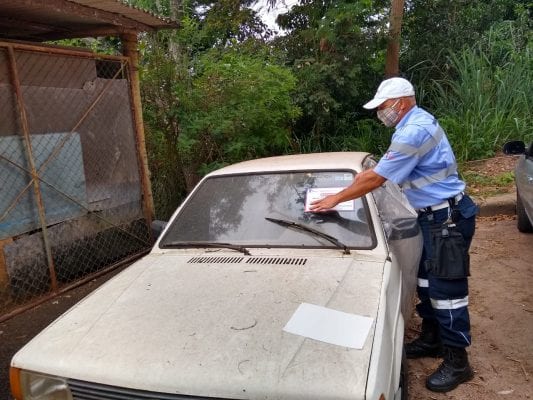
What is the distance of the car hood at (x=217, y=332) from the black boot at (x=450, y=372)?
0.90 metres

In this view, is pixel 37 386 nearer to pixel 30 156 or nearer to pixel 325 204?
pixel 325 204

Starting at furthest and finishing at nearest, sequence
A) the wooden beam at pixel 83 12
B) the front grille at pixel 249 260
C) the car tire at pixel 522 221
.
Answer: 1. the car tire at pixel 522 221
2. the wooden beam at pixel 83 12
3. the front grille at pixel 249 260

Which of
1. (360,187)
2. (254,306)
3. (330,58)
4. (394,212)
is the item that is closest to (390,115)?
(360,187)

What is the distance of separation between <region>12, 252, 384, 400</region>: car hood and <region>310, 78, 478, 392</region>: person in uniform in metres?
0.49

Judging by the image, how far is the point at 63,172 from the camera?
15.6 feet

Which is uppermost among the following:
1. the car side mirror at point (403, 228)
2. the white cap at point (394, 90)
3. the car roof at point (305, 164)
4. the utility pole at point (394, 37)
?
the utility pole at point (394, 37)

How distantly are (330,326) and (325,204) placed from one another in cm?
89

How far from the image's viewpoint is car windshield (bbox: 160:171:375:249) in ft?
9.07

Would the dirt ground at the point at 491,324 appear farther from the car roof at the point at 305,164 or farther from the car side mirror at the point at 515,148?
the car roof at the point at 305,164

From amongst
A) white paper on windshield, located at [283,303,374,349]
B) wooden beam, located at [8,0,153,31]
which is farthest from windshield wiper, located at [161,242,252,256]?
wooden beam, located at [8,0,153,31]

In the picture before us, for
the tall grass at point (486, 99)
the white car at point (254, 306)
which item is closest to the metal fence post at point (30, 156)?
the white car at point (254, 306)

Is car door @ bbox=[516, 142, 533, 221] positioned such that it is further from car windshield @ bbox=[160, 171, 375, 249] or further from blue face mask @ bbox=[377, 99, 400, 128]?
car windshield @ bbox=[160, 171, 375, 249]

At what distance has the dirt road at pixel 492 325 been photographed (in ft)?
9.71

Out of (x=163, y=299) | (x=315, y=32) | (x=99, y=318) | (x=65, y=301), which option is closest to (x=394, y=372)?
(x=163, y=299)
